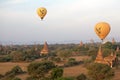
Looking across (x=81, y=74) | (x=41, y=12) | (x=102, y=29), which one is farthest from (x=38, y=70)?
(x=41, y=12)

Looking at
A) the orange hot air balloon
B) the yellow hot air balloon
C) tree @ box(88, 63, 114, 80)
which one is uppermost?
the yellow hot air balloon

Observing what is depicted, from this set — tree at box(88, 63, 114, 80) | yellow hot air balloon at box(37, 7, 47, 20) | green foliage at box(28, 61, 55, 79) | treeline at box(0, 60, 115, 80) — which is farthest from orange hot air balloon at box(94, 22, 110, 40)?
tree at box(88, 63, 114, 80)

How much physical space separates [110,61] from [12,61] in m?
19.7

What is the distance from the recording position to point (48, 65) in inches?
1190

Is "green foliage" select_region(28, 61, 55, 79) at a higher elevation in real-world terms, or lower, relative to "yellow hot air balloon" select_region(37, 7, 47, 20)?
lower

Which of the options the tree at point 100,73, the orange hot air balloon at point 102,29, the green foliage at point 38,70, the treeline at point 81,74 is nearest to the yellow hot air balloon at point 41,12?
the orange hot air balloon at point 102,29

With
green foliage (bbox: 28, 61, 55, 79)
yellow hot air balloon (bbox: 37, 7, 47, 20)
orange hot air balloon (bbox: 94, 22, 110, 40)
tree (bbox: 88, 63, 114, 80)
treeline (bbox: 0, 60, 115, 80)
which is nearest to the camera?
treeline (bbox: 0, 60, 115, 80)

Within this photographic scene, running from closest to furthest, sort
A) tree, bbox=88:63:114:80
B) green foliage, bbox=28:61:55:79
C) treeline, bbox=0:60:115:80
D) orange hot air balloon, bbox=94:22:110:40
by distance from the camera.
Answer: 1. treeline, bbox=0:60:115:80
2. tree, bbox=88:63:114:80
3. green foliage, bbox=28:61:55:79
4. orange hot air balloon, bbox=94:22:110:40

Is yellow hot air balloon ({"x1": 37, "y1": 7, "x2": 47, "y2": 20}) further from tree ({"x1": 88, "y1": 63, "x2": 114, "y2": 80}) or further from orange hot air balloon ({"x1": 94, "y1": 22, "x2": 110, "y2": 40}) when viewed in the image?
tree ({"x1": 88, "y1": 63, "x2": 114, "y2": 80})

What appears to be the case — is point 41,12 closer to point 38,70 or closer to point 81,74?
point 38,70

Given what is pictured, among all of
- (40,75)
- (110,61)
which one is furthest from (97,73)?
(110,61)

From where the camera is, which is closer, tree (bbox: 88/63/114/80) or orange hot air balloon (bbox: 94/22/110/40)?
tree (bbox: 88/63/114/80)

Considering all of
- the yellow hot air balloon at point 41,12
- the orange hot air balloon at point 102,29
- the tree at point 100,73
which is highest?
the yellow hot air balloon at point 41,12

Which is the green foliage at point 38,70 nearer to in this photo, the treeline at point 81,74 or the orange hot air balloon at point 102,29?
the treeline at point 81,74
